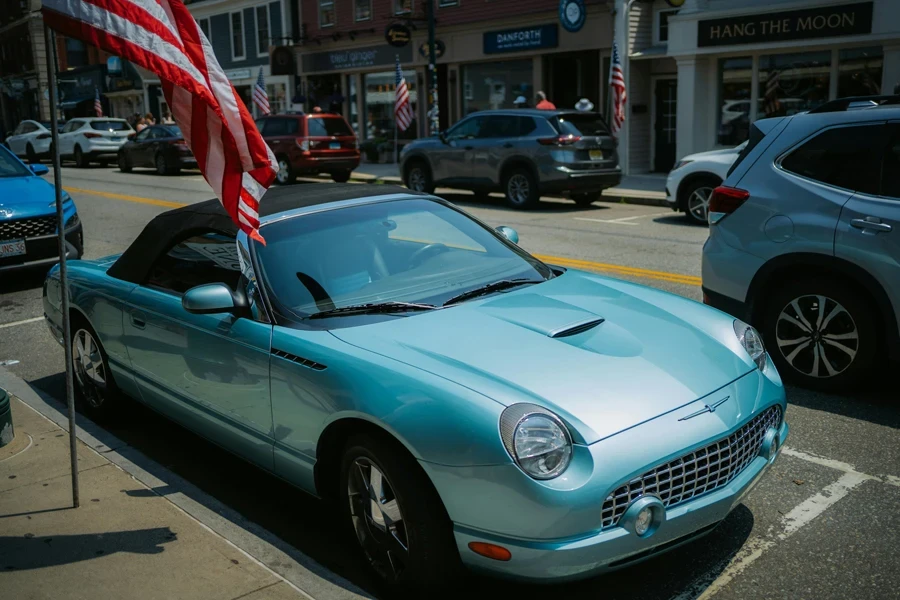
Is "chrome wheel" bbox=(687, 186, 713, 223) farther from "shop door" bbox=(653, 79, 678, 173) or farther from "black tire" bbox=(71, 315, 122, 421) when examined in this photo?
"black tire" bbox=(71, 315, 122, 421)

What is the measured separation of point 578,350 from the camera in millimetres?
3725

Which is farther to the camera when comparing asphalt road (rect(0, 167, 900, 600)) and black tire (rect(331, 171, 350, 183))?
black tire (rect(331, 171, 350, 183))

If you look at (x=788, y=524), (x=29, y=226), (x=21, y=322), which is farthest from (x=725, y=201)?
(x=29, y=226)

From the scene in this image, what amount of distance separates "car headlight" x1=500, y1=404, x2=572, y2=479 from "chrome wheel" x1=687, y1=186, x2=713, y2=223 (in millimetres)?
11473

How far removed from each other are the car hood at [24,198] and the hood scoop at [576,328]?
25.7 ft

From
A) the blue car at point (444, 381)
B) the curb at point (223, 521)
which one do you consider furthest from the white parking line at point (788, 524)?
the curb at point (223, 521)

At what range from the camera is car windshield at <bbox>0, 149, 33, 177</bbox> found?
1105 cm

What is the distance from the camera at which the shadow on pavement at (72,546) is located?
3.78 m

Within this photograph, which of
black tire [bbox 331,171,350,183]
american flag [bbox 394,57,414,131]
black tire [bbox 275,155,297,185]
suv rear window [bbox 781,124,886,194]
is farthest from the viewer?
american flag [bbox 394,57,414,131]

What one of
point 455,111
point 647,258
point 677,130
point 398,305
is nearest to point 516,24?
point 455,111

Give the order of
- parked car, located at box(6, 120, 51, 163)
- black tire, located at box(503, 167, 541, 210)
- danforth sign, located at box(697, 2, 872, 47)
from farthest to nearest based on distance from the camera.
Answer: parked car, located at box(6, 120, 51, 163), danforth sign, located at box(697, 2, 872, 47), black tire, located at box(503, 167, 541, 210)

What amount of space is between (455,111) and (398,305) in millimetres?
25746

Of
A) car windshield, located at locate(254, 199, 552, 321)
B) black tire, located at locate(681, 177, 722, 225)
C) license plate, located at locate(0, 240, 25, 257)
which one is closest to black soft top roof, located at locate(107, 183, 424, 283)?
car windshield, located at locate(254, 199, 552, 321)

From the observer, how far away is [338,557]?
409cm
